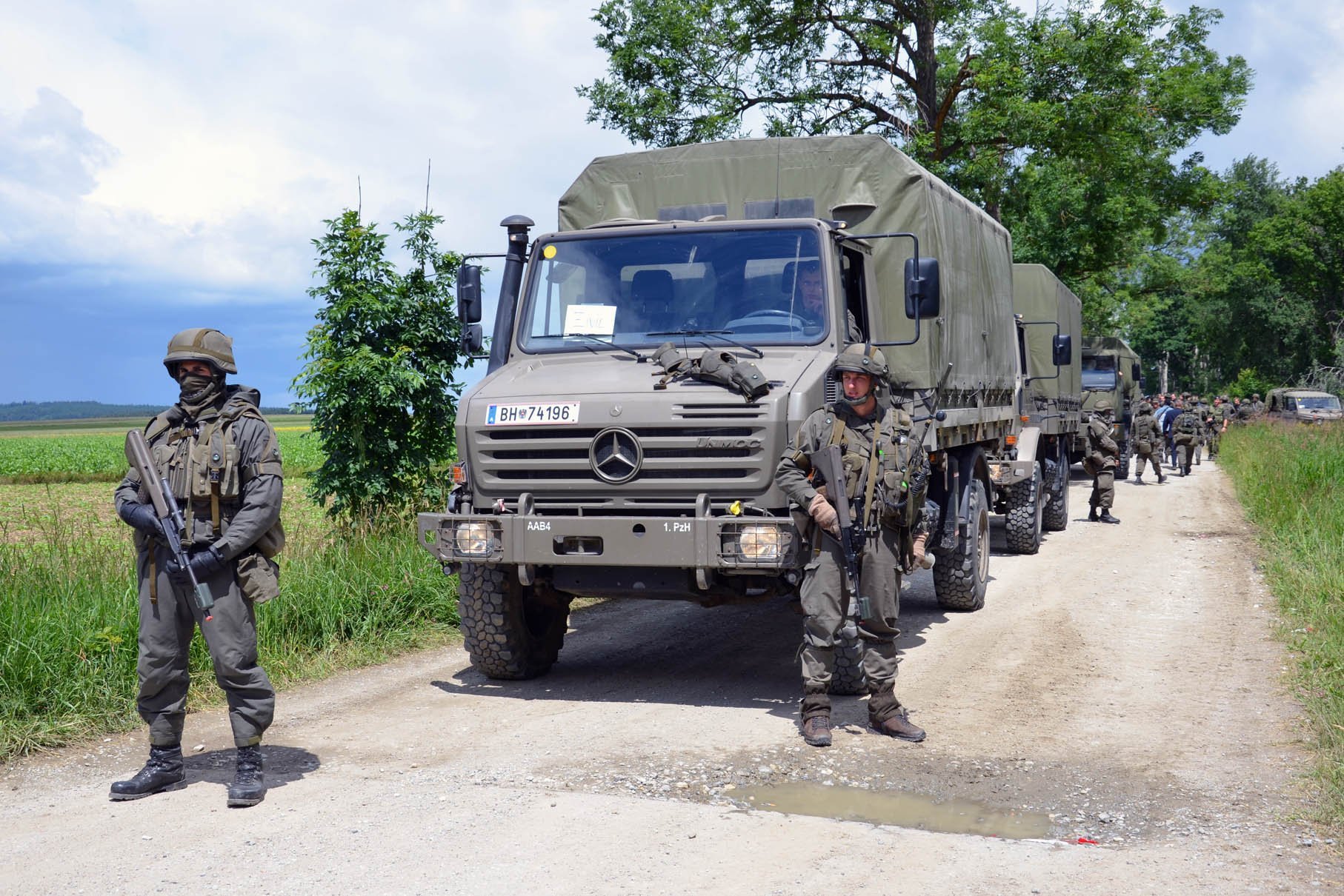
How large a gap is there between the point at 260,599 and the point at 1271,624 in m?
7.15

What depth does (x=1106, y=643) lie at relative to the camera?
27.8 feet

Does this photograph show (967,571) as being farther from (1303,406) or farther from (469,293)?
(1303,406)

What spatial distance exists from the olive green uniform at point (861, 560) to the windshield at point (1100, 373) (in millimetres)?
20453

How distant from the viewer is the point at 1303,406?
110 feet

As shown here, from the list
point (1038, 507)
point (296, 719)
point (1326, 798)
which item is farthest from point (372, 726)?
point (1038, 507)

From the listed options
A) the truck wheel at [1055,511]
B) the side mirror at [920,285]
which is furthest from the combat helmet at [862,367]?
the truck wheel at [1055,511]

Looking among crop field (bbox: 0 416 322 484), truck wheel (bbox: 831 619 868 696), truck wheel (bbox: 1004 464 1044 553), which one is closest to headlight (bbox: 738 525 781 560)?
truck wheel (bbox: 831 619 868 696)

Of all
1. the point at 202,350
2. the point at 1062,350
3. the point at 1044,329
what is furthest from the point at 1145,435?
the point at 202,350

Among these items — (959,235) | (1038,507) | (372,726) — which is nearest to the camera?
(372,726)

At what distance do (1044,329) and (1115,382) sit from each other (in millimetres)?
8892

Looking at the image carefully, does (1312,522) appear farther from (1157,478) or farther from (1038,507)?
(1157,478)

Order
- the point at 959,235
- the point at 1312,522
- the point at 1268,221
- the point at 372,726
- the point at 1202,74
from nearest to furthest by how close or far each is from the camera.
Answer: the point at 372,726
the point at 959,235
the point at 1312,522
the point at 1202,74
the point at 1268,221

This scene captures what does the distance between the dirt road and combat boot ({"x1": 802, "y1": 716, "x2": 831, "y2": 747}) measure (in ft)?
0.23

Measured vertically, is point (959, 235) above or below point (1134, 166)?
below
